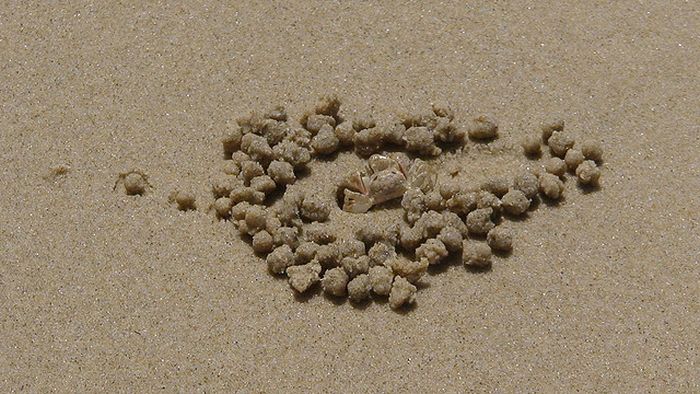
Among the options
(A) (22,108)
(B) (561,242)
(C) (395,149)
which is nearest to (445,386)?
(B) (561,242)

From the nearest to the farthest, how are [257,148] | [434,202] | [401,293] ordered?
[401,293] < [434,202] < [257,148]

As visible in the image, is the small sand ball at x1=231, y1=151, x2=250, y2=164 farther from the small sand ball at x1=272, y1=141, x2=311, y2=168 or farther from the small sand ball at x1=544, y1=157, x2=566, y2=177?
the small sand ball at x1=544, y1=157, x2=566, y2=177

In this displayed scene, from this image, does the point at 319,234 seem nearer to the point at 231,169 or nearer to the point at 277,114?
the point at 231,169

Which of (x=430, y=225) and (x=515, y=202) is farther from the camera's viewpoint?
(x=515, y=202)

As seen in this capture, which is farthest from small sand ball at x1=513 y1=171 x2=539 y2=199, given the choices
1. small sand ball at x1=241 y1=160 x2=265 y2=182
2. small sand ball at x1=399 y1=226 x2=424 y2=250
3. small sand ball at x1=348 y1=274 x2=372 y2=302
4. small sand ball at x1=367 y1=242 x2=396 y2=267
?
small sand ball at x1=241 y1=160 x2=265 y2=182

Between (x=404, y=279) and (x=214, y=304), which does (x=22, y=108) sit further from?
(x=404, y=279)

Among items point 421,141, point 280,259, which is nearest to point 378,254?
point 280,259

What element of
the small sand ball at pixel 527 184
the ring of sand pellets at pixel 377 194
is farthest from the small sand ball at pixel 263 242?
the small sand ball at pixel 527 184

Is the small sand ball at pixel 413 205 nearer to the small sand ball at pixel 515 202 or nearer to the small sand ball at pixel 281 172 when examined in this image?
the small sand ball at pixel 515 202
